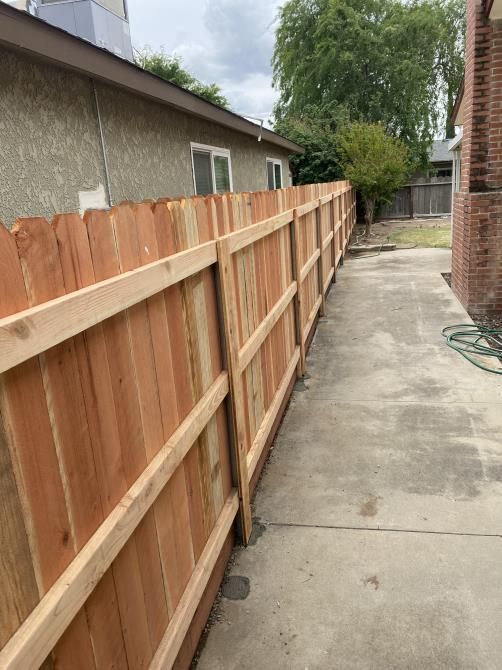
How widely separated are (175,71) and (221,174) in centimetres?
3311

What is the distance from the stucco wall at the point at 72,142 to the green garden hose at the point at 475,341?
393 cm

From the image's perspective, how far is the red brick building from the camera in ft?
21.9

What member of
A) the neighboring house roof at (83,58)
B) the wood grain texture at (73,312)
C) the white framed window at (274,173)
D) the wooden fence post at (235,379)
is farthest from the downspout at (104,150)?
the white framed window at (274,173)

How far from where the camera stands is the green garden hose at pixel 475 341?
18.8ft

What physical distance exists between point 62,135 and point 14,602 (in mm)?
4238

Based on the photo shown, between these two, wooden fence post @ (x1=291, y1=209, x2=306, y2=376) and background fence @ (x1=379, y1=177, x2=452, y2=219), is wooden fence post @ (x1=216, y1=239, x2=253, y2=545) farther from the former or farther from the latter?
background fence @ (x1=379, y1=177, x2=452, y2=219)

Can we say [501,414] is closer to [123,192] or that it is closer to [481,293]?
[481,293]

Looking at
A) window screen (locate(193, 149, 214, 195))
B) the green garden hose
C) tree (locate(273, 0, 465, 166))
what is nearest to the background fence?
tree (locate(273, 0, 465, 166))

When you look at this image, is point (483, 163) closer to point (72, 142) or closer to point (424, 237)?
point (72, 142)

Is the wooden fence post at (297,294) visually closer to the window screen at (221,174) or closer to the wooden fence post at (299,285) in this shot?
the wooden fence post at (299,285)

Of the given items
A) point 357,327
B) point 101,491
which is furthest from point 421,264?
point 101,491

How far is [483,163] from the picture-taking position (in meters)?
6.99

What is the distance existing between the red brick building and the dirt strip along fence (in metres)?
5.14

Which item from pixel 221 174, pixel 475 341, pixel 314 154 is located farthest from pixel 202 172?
pixel 314 154
